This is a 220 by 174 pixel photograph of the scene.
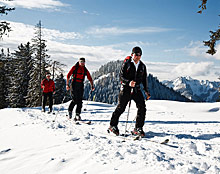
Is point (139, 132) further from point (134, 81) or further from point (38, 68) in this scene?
point (38, 68)

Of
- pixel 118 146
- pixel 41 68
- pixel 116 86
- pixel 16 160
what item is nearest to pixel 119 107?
pixel 118 146

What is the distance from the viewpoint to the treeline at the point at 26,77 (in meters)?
29.2

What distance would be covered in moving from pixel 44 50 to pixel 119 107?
27.2 meters

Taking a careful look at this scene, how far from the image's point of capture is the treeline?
1148 inches

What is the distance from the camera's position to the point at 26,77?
3469cm

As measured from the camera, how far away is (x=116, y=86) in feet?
569

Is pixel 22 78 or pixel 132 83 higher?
pixel 22 78

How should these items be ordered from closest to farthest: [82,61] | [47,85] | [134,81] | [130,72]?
[134,81], [130,72], [82,61], [47,85]

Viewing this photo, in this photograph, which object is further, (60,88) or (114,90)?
(114,90)

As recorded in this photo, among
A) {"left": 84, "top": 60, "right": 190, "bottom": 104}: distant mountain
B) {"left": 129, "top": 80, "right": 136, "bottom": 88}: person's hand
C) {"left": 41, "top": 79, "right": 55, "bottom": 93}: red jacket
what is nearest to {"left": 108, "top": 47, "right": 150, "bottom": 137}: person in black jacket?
{"left": 129, "top": 80, "right": 136, "bottom": 88}: person's hand

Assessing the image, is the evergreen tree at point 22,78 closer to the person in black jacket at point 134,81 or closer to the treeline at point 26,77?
the treeline at point 26,77

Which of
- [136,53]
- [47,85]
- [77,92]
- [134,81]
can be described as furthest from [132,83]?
[47,85]

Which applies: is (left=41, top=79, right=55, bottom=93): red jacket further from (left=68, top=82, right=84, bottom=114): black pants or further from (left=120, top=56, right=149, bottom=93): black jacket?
(left=120, top=56, right=149, bottom=93): black jacket

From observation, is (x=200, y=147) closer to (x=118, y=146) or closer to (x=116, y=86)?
(x=118, y=146)
